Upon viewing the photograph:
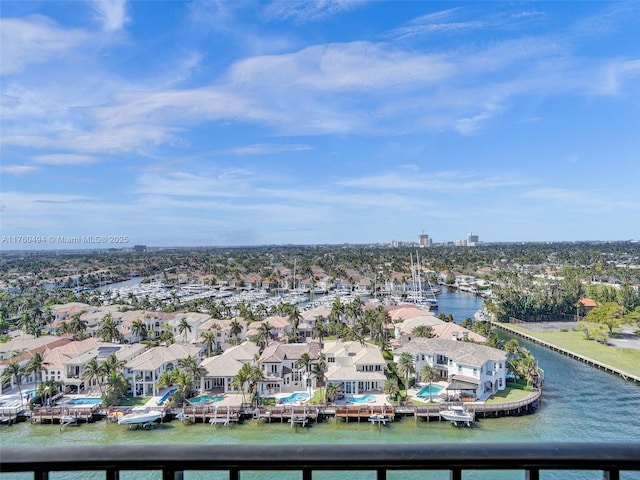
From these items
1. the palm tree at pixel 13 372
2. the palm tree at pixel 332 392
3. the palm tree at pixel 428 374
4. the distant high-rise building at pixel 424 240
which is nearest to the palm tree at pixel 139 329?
the palm tree at pixel 13 372

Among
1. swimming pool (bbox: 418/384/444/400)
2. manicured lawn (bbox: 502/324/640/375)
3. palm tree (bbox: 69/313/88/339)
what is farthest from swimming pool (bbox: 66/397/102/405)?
manicured lawn (bbox: 502/324/640/375)

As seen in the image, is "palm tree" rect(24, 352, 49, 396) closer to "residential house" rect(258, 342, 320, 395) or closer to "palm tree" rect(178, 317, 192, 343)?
"palm tree" rect(178, 317, 192, 343)

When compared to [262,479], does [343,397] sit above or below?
below

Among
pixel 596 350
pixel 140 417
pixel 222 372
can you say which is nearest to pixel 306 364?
pixel 222 372

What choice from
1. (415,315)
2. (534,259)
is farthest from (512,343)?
(534,259)

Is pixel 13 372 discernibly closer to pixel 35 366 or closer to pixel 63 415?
pixel 35 366

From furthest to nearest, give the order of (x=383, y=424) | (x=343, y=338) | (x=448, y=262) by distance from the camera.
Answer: (x=448, y=262) < (x=343, y=338) < (x=383, y=424)

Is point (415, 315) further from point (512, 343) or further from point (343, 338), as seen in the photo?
point (512, 343)
